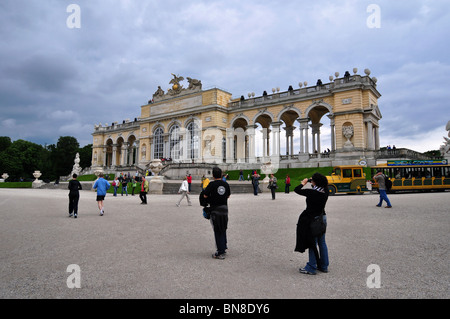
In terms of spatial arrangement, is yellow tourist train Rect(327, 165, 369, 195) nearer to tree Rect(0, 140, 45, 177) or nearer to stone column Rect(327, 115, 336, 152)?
stone column Rect(327, 115, 336, 152)

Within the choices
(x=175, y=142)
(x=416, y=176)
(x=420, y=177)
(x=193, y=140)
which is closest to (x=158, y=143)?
(x=175, y=142)

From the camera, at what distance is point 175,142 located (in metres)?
48.9

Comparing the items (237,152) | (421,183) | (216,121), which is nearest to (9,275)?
(421,183)

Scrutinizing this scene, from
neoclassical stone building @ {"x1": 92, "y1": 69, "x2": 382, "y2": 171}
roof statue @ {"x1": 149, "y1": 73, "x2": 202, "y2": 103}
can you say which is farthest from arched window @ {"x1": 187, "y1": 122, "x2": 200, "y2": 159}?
roof statue @ {"x1": 149, "y1": 73, "x2": 202, "y2": 103}

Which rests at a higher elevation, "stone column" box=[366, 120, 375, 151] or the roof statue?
the roof statue

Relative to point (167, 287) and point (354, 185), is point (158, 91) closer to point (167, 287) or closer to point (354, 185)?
point (354, 185)

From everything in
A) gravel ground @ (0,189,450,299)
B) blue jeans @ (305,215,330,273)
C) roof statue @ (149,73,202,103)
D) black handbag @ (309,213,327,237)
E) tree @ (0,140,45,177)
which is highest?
roof statue @ (149,73,202,103)

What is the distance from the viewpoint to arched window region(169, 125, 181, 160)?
48.6 metres

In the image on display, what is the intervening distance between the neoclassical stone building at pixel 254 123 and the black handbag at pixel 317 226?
29.7 meters

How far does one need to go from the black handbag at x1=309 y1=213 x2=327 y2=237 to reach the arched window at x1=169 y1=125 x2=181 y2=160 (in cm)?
4470

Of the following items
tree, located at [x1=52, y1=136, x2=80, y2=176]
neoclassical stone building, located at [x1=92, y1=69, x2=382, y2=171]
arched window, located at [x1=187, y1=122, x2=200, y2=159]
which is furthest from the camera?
tree, located at [x1=52, y1=136, x2=80, y2=176]
